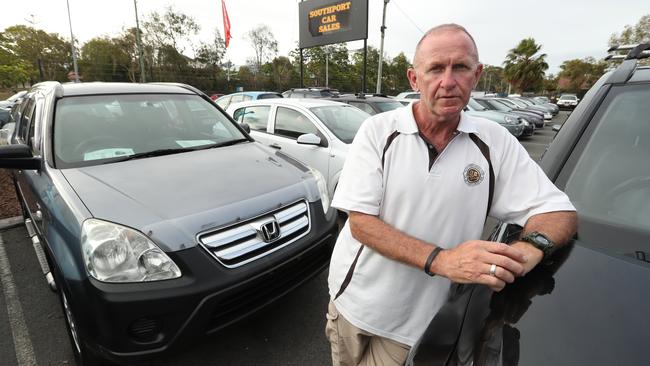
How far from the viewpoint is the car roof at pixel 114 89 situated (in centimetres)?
284

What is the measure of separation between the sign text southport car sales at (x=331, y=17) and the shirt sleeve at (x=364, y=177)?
1590cm

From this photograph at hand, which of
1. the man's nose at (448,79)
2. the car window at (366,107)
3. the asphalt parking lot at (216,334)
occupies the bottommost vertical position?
the asphalt parking lot at (216,334)

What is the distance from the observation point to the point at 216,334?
1791mm

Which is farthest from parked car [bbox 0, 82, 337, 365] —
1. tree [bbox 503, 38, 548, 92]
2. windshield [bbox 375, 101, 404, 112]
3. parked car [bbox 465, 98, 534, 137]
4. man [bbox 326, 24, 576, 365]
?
tree [bbox 503, 38, 548, 92]

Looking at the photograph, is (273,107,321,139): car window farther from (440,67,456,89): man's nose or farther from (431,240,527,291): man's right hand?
(431,240,527,291): man's right hand

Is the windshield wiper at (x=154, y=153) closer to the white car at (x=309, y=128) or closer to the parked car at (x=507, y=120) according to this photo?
the white car at (x=309, y=128)

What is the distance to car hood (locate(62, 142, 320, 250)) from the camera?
1.73 metres

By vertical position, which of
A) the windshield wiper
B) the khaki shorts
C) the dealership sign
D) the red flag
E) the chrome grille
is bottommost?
the khaki shorts

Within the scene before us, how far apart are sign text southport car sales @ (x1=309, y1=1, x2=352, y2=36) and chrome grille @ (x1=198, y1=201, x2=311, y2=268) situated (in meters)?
15.3

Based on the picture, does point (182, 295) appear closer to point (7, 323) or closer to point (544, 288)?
point (544, 288)

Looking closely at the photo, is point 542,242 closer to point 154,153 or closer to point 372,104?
point 154,153

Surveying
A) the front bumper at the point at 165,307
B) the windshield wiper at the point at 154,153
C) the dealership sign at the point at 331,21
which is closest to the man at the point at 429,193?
the front bumper at the point at 165,307

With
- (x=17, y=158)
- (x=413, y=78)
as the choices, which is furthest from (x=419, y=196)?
(x=17, y=158)

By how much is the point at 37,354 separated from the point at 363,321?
2.23 m
